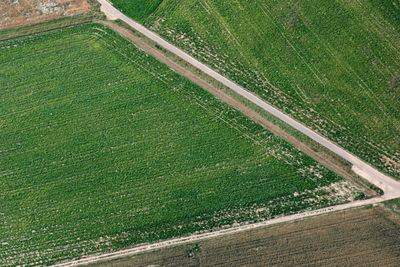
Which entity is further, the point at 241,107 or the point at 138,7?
the point at 138,7

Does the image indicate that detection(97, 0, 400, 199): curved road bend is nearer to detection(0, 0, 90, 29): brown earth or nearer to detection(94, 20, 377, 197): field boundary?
detection(94, 20, 377, 197): field boundary

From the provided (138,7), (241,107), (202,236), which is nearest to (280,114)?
(241,107)

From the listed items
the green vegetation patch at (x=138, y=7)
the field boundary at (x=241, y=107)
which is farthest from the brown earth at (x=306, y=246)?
the green vegetation patch at (x=138, y=7)

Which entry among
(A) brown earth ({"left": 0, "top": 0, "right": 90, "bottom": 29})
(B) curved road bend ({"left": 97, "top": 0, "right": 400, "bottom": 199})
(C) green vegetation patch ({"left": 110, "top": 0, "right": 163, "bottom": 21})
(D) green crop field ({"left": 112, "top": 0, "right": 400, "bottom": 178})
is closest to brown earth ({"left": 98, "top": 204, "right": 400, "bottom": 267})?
(B) curved road bend ({"left": 97, "top": 0, "right": 400, "bottom": 199})

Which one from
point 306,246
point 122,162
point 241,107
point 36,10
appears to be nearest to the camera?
point 306,246

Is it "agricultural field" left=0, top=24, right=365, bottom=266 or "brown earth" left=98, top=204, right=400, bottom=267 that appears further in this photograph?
"agricultural field" left=0, top=24, right=365, bottom=266

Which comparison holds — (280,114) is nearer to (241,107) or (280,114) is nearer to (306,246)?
(241,107)

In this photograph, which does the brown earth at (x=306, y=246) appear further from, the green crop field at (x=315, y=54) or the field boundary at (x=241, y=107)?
the green crop field at (x=315, y=54)
